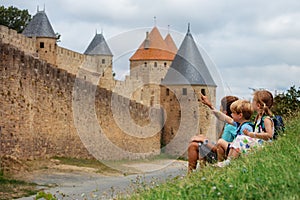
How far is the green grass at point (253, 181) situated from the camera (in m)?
4.58

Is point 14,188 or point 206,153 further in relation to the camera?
point 14,188

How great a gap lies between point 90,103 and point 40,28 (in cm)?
1628

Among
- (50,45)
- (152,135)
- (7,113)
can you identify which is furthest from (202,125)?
(7,113)

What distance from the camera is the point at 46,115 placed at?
61.8 ft

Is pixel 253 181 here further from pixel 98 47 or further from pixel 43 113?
pixel 98 47

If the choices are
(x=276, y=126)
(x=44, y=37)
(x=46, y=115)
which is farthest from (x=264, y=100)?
(x=44, y=37)

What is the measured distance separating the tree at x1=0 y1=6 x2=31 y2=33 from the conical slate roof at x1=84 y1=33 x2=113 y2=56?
504cm

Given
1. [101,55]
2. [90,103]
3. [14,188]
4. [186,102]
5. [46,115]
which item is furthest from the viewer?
[101,55]

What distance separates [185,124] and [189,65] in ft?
9.64

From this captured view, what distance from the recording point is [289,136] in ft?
21.7

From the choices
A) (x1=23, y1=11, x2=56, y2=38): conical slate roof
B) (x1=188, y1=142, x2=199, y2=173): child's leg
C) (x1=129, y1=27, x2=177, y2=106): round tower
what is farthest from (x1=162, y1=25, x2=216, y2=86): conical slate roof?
→ (x1=188, y1=142, x2=199, y2=173): child's leg

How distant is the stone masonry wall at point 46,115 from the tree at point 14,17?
2318cm

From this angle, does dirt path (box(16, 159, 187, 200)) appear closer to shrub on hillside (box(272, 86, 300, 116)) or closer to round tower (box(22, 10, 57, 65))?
shrub on hillside (box(272, 86, 300, 116))

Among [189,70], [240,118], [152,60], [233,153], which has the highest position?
[152,60]
